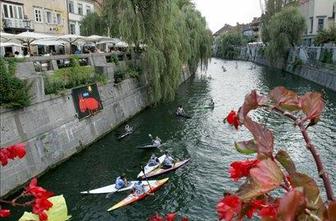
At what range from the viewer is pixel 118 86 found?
29.5 meters

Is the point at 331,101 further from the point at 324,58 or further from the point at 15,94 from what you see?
the point at 15,94

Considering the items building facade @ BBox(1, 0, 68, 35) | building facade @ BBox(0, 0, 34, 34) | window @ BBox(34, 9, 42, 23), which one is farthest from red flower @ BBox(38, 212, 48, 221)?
window @ BBox(34, 9, 42, 23)

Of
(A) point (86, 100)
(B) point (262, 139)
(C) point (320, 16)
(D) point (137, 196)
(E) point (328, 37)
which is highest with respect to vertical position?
(C) point (320, 16)

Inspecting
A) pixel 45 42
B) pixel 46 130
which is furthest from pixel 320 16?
pixel 46 130

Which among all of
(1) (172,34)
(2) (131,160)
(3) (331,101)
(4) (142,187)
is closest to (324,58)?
(3) (331,101)

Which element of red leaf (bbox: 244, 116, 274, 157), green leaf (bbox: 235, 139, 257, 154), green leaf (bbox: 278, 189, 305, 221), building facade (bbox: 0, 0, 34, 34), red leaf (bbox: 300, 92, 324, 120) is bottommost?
green leaf (bbox: 278, 189, 305, 221)

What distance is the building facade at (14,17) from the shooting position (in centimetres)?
3253

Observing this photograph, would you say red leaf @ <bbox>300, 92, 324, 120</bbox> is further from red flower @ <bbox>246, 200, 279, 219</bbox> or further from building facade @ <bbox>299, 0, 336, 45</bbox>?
building facade @ <bbox>299, 0, 336, 45</bbox>

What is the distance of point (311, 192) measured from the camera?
71.7 inches

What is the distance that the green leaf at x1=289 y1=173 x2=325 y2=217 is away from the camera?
1.79 m

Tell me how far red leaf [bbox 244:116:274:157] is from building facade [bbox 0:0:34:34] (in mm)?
33021

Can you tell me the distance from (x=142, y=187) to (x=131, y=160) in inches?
177

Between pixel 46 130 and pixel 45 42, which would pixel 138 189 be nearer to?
pixel 46 130

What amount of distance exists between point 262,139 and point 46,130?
1883cm
